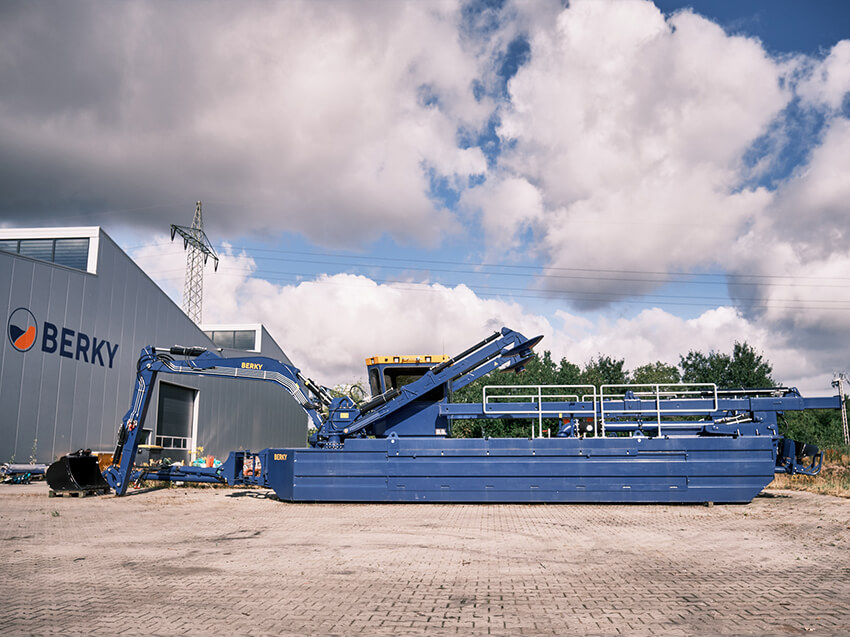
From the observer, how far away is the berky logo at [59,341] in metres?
19.4

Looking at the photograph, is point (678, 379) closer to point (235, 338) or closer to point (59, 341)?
point (235, 338)

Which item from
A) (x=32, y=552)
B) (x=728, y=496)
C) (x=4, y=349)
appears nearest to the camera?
(x=32, y=552)

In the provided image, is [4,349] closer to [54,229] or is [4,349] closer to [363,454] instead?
[54,229]

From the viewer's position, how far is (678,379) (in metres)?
66.1

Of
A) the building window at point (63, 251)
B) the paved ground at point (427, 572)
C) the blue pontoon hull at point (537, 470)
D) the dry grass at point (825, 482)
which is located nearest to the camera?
the paved ground at point (427, 572)

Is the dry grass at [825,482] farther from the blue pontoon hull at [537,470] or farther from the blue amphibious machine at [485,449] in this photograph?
the blue pontoon hull at [537,470]

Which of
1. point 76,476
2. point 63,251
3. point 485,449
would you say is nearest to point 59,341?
point 63,251

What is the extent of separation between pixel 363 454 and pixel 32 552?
7606 millimetres

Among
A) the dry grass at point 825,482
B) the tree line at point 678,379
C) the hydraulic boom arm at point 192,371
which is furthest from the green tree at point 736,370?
the hydraulic boom arm at point 192,371

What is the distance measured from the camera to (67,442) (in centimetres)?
2125

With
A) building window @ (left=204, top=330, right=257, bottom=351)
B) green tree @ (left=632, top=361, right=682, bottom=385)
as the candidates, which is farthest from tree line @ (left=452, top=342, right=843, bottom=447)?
building window @ (left=204, top=330, right=257, bottom=351)

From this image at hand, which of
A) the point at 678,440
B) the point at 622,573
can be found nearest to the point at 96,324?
the point at 678,440

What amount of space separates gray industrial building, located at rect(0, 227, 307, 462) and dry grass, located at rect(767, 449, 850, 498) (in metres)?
22.8

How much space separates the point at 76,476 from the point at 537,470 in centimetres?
1210
